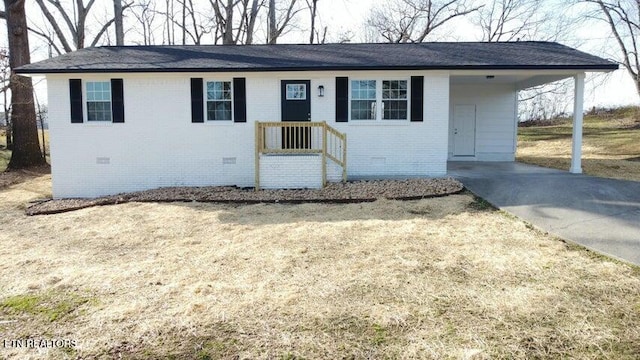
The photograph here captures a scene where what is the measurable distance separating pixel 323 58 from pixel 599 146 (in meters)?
14.3

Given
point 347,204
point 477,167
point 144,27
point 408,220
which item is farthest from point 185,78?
point 144,27

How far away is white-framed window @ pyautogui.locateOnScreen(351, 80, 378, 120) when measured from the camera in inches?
434

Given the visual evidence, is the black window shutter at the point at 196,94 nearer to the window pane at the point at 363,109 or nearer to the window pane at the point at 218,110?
the window pane at the point at 218,110

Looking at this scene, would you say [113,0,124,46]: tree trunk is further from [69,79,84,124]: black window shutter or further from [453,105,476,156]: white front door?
[453,105,476,156]: white front door

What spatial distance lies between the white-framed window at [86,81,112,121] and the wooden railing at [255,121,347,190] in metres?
3.92

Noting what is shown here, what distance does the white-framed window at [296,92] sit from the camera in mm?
11094

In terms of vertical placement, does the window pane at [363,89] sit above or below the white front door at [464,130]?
above

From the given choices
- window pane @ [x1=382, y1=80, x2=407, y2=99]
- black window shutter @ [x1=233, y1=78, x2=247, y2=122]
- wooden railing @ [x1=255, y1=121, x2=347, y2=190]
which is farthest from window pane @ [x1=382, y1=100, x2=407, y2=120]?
black window shutter @ [x1=233, y1=78, x2=247, y2=122]

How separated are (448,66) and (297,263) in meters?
7.24

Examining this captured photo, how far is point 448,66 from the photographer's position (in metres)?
10.5

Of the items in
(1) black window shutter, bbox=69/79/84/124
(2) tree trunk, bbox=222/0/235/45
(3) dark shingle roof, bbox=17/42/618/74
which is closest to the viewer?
(3) dark shingle roof, bbox=17/42/618/74

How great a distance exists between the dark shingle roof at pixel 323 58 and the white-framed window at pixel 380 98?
509mm

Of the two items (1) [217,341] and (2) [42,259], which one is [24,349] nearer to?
(1) [217,341]

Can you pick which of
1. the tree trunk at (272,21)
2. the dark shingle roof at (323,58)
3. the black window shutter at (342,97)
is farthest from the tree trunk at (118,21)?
the black window shutter at (342,97)
